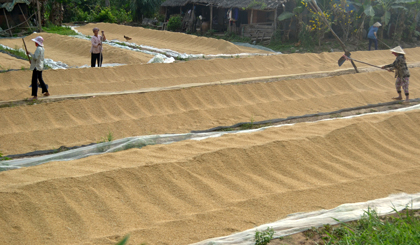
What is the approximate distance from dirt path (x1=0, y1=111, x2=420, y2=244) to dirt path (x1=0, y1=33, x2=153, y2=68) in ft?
22.3

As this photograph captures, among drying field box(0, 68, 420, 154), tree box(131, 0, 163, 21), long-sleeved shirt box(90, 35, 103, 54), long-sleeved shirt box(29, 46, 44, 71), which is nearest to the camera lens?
drying field box(0, 68, 420, 154)

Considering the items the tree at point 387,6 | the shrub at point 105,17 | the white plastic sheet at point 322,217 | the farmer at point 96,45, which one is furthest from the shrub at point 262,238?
the shrub at point 105,17

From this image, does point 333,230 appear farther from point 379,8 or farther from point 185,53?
point 379,8

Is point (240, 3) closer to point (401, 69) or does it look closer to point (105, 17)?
point (105, 17)

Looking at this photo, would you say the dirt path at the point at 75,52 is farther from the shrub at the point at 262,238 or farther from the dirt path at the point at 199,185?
the shrub at the point at 262,238

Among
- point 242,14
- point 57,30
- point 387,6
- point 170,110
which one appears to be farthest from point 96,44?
point 387,6

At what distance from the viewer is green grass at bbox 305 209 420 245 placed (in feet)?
11.1

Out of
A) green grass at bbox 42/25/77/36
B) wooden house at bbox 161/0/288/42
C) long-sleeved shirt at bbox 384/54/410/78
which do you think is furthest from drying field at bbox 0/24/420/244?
green grass at bbox 42/25/77/36

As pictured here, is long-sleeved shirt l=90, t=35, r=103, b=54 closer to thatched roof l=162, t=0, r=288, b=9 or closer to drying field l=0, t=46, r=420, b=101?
drying field l=0, t=46, r=420, b=101

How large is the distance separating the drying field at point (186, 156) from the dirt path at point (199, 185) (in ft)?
0.05

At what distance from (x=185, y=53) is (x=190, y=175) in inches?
368

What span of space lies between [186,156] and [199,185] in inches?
23.9

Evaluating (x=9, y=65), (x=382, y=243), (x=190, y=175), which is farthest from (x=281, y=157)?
(x=9, y=65)

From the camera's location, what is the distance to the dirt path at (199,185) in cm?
379
